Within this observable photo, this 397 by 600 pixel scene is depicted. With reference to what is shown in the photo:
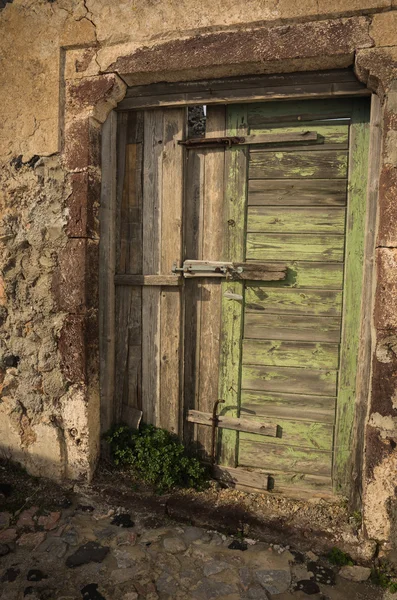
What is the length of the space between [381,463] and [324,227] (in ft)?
4.96

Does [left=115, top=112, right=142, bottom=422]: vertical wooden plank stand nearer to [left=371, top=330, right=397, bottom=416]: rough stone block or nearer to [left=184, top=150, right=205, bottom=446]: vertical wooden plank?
[left=184, top=150, right=205, bottom=446]: vertical wooden plank

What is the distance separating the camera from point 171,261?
9.89ft

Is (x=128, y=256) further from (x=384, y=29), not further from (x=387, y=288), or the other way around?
(x=384, y=29)

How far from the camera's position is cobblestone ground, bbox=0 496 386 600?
85.2 inches

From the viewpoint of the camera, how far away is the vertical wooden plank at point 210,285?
293 cm

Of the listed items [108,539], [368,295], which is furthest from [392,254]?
[108,539]

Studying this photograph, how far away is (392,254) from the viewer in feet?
7.88

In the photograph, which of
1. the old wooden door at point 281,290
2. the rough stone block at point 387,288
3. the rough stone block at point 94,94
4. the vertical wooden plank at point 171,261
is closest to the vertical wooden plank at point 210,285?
the old wooden door at point 281,290

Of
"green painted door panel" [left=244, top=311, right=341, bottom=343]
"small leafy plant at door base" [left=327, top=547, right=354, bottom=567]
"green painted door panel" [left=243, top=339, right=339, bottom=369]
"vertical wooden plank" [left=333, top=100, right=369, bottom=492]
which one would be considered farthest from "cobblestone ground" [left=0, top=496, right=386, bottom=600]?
"green painted door panel" [left=244, top=311, right=341, bottom=343]

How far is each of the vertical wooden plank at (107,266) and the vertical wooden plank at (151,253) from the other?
227mm

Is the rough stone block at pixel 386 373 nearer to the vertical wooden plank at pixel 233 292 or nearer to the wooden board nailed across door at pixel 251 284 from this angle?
the wooden board nailed across door at pixel 251 284

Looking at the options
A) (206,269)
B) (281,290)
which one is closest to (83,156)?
(206,269)

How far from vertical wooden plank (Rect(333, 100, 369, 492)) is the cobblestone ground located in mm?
700

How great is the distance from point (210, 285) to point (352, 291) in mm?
974
